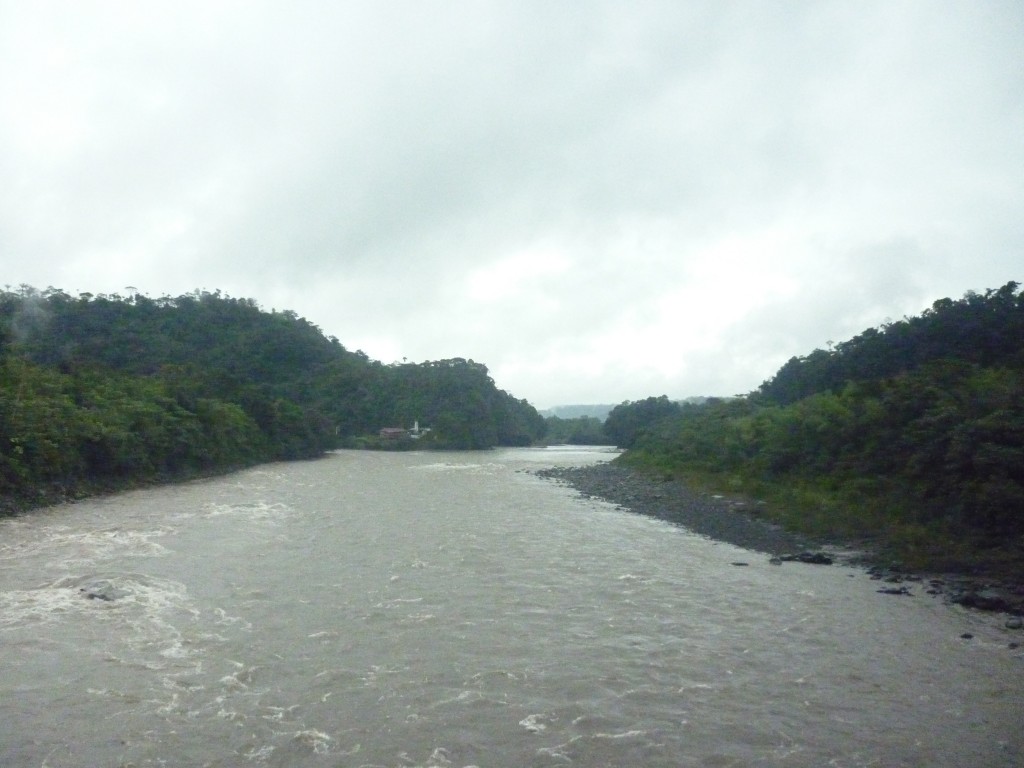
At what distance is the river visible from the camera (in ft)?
18.6

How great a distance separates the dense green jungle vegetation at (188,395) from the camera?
782 inches

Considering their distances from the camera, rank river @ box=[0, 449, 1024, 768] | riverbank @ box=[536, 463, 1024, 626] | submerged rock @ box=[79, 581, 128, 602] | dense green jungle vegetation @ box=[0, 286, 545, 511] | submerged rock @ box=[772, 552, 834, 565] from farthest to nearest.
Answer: dense green jungle vegetation @ box=[0, 286, 545, 511] → submerged rock @ box=[772, 552, 834, 565] → riverbank @ box=[536, 463, 1024, 626] → submerged rock @ box=[79, 581, 128, 602] → river @ box=[0, 449, 1024, 768]

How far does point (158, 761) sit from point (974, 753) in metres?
6.21

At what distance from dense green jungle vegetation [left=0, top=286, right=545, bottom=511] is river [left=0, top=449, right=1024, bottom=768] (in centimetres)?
647

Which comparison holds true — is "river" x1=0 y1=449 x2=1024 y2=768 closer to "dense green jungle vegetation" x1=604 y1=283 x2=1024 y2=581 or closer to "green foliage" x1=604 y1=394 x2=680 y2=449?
"dense green jungle vegetation" x1=604 y1=283 x2=1024 y2=581

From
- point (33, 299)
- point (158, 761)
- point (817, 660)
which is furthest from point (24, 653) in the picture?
point (33, 299)

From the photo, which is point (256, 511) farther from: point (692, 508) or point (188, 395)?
point (188, 395)

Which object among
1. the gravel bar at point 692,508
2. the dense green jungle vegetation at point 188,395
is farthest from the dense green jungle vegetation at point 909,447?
the dense green jungle vegetation at point 188,395

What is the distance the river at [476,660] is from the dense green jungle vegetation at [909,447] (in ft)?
8.40

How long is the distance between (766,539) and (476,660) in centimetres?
966

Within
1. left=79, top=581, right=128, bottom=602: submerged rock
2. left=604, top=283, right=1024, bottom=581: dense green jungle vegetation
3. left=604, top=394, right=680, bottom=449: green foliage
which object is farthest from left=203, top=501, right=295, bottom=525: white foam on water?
left=604, top=394, right=680, bottom=449: green foliage

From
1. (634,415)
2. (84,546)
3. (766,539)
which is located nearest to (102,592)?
(84,546)

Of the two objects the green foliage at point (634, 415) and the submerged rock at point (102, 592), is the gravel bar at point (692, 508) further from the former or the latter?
the green foliage at point (634, 415)

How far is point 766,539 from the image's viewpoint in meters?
15.3
